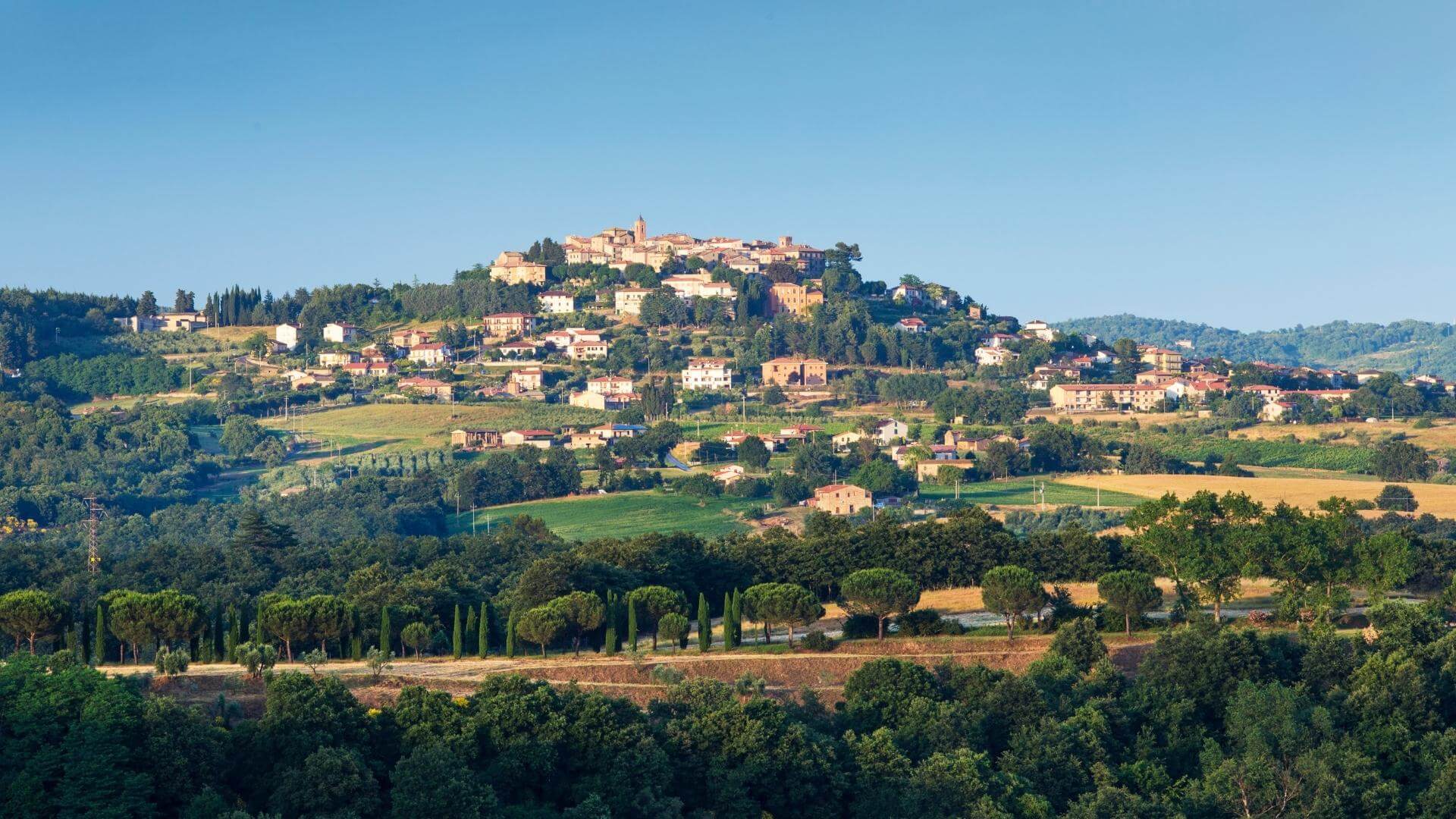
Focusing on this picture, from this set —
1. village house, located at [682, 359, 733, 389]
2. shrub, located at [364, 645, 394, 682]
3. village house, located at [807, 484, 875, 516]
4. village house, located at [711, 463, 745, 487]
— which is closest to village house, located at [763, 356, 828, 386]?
village house, located at [682, 359, 733, 389]

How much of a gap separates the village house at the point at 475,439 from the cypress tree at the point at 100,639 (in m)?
54.2

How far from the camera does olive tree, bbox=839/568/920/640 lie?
126 feet

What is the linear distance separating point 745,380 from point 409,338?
971 inches

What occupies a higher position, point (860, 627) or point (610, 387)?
point (610, 387)

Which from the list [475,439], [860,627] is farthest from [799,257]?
[860,627]

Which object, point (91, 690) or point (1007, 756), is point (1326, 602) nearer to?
point (1007, 756)

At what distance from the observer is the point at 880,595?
126ft

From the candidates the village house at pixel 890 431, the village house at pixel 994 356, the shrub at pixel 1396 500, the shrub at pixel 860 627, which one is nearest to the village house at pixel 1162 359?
the village house at pixel 994 356

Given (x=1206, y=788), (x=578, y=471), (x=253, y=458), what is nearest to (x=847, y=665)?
(x=1206, y=788)

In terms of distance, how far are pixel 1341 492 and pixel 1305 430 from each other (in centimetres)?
2294

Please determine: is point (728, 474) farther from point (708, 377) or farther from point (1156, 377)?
point (1156, 377)

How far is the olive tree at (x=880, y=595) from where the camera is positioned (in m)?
38.4

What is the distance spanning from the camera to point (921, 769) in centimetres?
2958

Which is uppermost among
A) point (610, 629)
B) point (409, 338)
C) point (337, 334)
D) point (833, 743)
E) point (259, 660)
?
point (337, 334)
